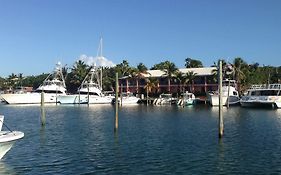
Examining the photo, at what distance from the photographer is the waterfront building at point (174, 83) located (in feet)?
396

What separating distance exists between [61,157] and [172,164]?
8.48 m

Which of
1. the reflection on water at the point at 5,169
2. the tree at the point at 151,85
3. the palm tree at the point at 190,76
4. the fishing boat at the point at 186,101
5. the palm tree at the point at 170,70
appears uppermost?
the palm tree at the point at 170,70

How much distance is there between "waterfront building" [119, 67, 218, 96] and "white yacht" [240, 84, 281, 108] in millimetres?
21497

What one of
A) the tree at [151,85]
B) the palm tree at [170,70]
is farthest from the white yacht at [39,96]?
the palm tree at [170,70]

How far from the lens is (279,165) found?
2636 cm

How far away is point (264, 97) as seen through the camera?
295 feet

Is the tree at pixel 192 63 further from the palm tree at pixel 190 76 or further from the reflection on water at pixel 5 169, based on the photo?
the reflection on water at pixel 5 169

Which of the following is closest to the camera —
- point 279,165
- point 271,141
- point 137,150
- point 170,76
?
point 279,165

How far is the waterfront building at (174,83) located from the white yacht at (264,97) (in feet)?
70.5

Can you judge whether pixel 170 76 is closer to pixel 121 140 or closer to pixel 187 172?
pixel 121 140

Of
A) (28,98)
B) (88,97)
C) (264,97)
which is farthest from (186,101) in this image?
(28,98)

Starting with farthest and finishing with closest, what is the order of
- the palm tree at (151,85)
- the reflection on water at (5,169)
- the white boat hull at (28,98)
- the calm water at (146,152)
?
1. the palm tree at (151,85)
2. the white boat hull at (28,98)
3. the calm water at (146,152)
4. the reflection on water at (5,169)

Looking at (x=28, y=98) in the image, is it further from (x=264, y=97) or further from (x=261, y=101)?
(x=264, y=97)

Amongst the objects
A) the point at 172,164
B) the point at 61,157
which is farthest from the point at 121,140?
the point at 172,164
